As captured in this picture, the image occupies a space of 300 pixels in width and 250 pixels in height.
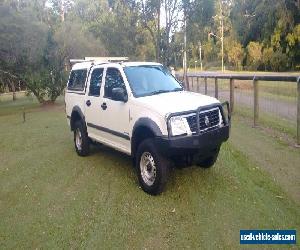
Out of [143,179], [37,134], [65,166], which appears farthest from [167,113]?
[37,134]

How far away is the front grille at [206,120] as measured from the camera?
18.8 feet

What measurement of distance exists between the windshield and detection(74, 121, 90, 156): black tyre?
195 cm

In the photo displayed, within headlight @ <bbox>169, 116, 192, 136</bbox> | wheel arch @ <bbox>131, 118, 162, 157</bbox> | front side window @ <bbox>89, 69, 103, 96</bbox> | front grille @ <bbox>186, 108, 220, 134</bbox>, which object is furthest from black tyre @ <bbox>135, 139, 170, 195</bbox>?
front side window @ <bbox>89, 69, 103, 96</bbox>

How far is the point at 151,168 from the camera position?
6.13 m

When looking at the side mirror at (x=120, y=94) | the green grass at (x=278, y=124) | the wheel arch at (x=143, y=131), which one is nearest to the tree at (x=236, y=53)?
the green grass at (x=278, y=124)

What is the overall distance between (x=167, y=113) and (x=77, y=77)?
3876mm

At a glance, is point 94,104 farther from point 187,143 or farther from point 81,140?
point 187,143

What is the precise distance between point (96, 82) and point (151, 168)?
2.52 m

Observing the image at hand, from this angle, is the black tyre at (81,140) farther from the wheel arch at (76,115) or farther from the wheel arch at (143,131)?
the wheel arch at (143,131)

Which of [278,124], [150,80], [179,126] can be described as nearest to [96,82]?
[150,80]

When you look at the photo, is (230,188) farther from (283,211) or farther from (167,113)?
(167,113)

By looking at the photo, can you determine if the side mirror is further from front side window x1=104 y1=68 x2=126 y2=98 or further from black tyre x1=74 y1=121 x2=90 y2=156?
black tyre x1=74 y1=121 x2=90 y2=156

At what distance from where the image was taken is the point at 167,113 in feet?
18.4

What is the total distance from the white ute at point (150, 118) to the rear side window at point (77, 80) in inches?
8.1
